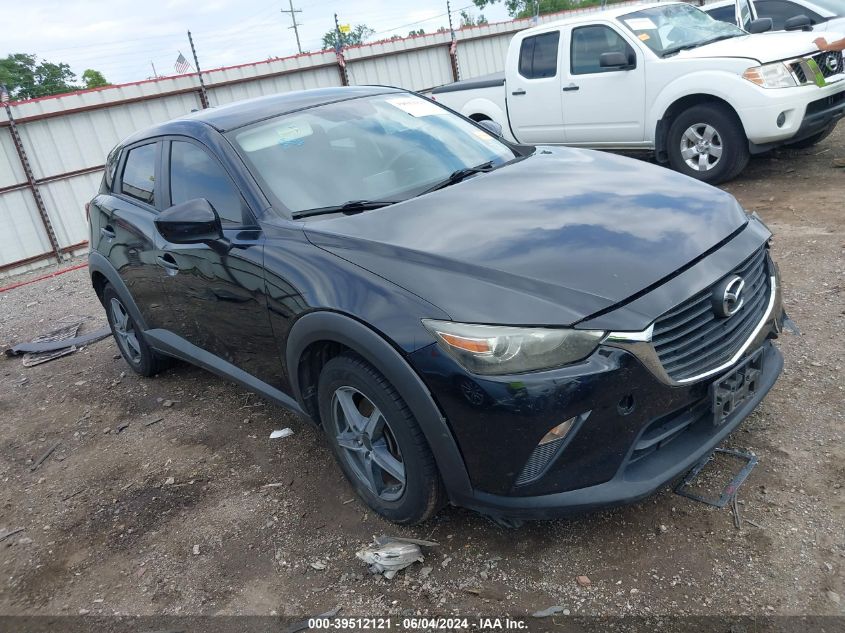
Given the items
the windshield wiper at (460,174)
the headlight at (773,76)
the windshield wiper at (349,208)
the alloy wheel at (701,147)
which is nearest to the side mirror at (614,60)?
the alloy wheel at (701,147)

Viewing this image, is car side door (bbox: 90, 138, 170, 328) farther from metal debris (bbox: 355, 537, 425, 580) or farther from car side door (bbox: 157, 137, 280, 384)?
metal debris (bbox: 355, 537, 425, 580)

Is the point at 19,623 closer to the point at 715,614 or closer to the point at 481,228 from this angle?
the point at 481,228

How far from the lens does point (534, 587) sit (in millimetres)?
2465

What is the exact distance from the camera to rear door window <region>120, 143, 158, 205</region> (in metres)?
4.06

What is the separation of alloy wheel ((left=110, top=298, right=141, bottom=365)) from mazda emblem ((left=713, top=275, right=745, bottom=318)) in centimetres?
387

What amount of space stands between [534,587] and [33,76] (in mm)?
74517

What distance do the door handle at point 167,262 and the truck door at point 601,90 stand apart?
17.8 feet

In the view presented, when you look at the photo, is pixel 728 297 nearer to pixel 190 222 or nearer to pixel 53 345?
pixel 190 222

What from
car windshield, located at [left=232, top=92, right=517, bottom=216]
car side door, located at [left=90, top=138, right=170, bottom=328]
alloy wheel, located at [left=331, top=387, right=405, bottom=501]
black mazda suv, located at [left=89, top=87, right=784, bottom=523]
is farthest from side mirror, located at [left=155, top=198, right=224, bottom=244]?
alloy wheel, located at [left=331, top=387, right=405, bottom=501]

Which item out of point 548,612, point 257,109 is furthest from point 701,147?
point 548,612

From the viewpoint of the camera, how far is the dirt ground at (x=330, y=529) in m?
2.41

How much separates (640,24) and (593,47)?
543 millimetres

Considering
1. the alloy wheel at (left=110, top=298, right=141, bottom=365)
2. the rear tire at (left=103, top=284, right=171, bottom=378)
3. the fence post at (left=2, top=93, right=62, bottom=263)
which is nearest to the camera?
the rear tire at (left=103, top=284, right=171, bottom=378)

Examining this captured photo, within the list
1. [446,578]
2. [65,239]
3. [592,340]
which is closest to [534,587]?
[446,578]
